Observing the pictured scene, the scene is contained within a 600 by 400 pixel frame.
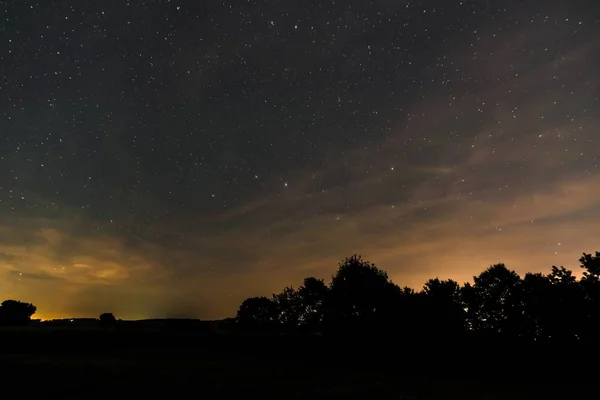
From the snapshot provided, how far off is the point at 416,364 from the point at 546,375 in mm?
6980

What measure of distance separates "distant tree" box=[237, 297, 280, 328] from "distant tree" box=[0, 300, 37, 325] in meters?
45.4

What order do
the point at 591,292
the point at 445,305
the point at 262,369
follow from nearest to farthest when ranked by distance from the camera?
the point at 262,369
the point at 591,292
the point at 445,305

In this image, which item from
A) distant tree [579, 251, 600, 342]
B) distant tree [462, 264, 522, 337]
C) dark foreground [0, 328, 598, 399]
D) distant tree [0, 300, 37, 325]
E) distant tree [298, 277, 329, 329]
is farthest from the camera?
distant tree [298, 277, 329, 329]

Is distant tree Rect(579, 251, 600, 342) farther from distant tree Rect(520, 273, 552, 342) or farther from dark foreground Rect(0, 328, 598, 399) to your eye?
dark foreground Rect(0, 328, 598, 399)

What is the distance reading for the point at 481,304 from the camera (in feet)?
181

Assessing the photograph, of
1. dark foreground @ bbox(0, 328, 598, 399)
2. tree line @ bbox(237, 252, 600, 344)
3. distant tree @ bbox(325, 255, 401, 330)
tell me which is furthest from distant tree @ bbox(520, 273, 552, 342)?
dark foreground @ bbox(0, 328, 598, 399)

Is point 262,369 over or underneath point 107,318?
underneath

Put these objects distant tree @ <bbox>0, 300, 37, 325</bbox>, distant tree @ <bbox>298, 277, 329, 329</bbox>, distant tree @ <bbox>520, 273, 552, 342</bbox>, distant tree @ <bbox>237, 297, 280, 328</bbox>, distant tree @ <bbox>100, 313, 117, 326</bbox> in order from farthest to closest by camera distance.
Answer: distant tree @ <bbox>237, 297, 280, 328</bbox>
distant tree @ <bbox>298, 277, 329, 329</bbox>
distant tree @ <bbox>100, 313, 117, 326</bbox>
distant tree @ <bbox>0, 300, 37, 325</bbox>
distant tree @ <bbox>520, 273, 552, 342</bbox>

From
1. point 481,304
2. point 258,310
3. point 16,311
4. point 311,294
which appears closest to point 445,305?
point 481,304

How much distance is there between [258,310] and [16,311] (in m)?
52.9

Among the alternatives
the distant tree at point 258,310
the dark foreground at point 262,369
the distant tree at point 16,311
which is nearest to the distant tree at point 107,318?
the distant tree at point 16,311

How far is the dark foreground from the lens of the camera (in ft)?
49.3

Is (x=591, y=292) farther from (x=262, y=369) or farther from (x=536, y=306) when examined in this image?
(x=262, y=369)

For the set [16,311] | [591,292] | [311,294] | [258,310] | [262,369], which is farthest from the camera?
[258,310]
